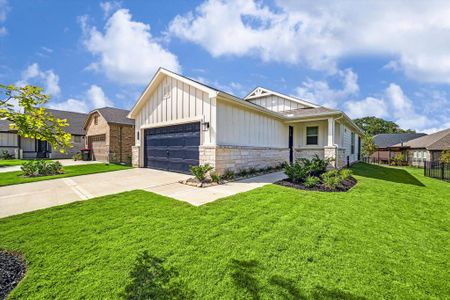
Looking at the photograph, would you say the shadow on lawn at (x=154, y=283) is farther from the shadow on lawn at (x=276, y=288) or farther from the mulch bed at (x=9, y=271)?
the mulch bed at (x=9, y=271)

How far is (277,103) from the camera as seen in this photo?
1569 centimetres

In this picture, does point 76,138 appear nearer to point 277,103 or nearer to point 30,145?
point 30,145

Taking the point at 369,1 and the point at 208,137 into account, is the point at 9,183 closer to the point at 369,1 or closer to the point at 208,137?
the point at 208,137

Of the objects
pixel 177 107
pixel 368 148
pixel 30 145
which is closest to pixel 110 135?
pixel 177 107

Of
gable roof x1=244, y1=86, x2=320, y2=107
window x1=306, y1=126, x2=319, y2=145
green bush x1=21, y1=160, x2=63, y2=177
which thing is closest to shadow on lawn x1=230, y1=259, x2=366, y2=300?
green bush x1=21, y1=160, x2=63, y2=177

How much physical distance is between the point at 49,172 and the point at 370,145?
34299 millimetres

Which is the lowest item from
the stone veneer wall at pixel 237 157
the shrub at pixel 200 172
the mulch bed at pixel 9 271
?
the mulch bed at pixel 9 271

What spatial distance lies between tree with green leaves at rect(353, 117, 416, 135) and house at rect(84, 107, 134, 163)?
65.7m

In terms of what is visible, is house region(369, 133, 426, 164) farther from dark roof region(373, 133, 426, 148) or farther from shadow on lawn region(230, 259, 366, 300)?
shadow on lawn region(230, 259, 366, 300)

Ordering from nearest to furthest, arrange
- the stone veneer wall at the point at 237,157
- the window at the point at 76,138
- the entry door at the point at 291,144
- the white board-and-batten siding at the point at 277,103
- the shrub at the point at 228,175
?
the stone veneer wall at the point at 237,157
the shrub at the point at 228,175
the entry door at the point at 291,144
the white board-and-batten siding at the point at 277,103
the window at the point at 76,138

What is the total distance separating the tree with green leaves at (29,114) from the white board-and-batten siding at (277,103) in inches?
573

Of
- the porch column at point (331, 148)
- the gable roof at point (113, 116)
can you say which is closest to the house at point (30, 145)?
the gable roof at point (113, 116)

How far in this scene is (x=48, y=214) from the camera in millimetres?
4516

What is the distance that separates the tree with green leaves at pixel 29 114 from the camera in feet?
8.10
